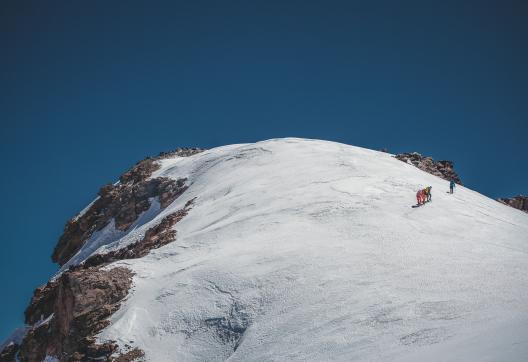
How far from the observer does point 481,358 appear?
8.27 metres

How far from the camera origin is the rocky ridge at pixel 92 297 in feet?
59.4

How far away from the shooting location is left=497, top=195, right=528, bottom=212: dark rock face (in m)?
48.9

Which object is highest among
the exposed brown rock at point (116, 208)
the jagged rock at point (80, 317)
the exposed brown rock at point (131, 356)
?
the exposed brown rock at point (116, 208)

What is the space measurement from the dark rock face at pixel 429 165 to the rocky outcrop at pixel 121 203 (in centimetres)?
2308

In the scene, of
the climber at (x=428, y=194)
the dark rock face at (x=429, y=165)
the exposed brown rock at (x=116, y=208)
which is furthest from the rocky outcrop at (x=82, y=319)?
the dark rock face at (x=429, y=165)

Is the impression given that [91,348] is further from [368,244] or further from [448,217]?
[448,217]

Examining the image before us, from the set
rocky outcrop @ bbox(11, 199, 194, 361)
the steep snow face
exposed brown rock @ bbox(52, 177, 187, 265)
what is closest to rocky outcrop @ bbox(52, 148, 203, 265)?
exposed brown rock @ bbox(52, 177, 187, 265)

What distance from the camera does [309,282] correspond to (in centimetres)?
1648

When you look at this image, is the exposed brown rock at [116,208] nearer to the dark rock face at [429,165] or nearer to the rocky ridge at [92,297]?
the rocky ridge at [92,297]

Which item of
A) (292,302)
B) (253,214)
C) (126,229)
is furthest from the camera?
(126,229)

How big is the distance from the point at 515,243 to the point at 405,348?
11.1 m

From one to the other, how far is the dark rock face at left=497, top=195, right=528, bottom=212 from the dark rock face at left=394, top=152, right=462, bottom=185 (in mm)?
6283

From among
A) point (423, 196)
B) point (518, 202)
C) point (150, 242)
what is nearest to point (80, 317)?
point (150, 242)

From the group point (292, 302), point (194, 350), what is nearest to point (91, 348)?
point (194, 350)
